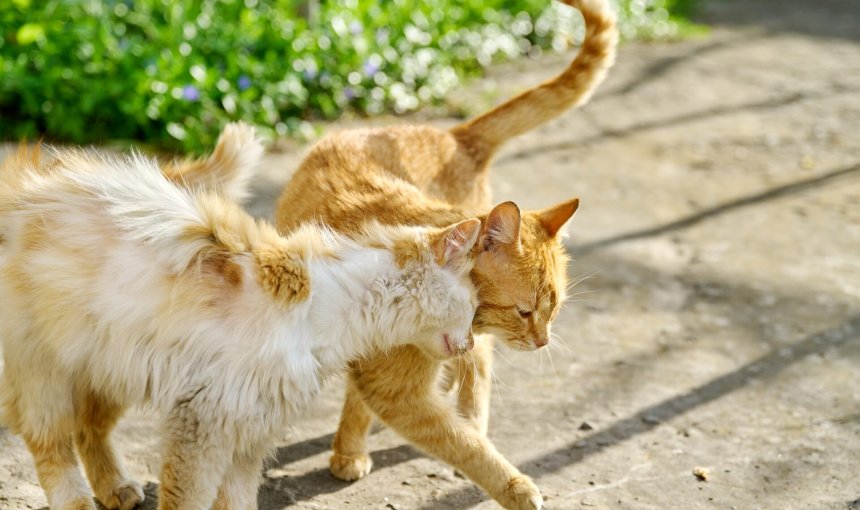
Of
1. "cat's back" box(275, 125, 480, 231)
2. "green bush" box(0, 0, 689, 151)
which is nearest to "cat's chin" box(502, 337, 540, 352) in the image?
"cat's back" box(275, 125, 480, 231)

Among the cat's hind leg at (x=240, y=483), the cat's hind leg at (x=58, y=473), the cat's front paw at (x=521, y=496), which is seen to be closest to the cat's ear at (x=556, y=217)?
the cat's front paw at (x=521, y=496)

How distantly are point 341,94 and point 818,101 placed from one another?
362 cm

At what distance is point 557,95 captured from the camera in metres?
4.53

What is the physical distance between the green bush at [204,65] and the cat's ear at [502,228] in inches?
132

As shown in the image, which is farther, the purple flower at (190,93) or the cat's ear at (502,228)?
the purple flower at (190,93)

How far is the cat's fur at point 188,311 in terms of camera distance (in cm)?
295

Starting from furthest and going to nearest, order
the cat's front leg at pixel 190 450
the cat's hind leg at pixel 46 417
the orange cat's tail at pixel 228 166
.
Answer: the orange cat's tail at pixel 228 166
the cat's hind leg at pixel 46 417
the cat's front leg at pixel 190 450

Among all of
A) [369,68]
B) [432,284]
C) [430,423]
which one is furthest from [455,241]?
[369,68]

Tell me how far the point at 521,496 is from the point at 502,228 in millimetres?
831

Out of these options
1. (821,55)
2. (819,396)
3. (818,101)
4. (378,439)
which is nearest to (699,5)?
(821,55)

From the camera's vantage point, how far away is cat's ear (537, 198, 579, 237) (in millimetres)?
3500

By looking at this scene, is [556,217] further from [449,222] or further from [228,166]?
[228,166]

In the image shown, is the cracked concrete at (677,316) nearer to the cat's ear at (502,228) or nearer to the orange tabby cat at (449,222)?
the orange tabby cat at (449,222)

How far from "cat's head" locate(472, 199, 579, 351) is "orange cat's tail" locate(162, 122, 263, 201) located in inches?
35.9
